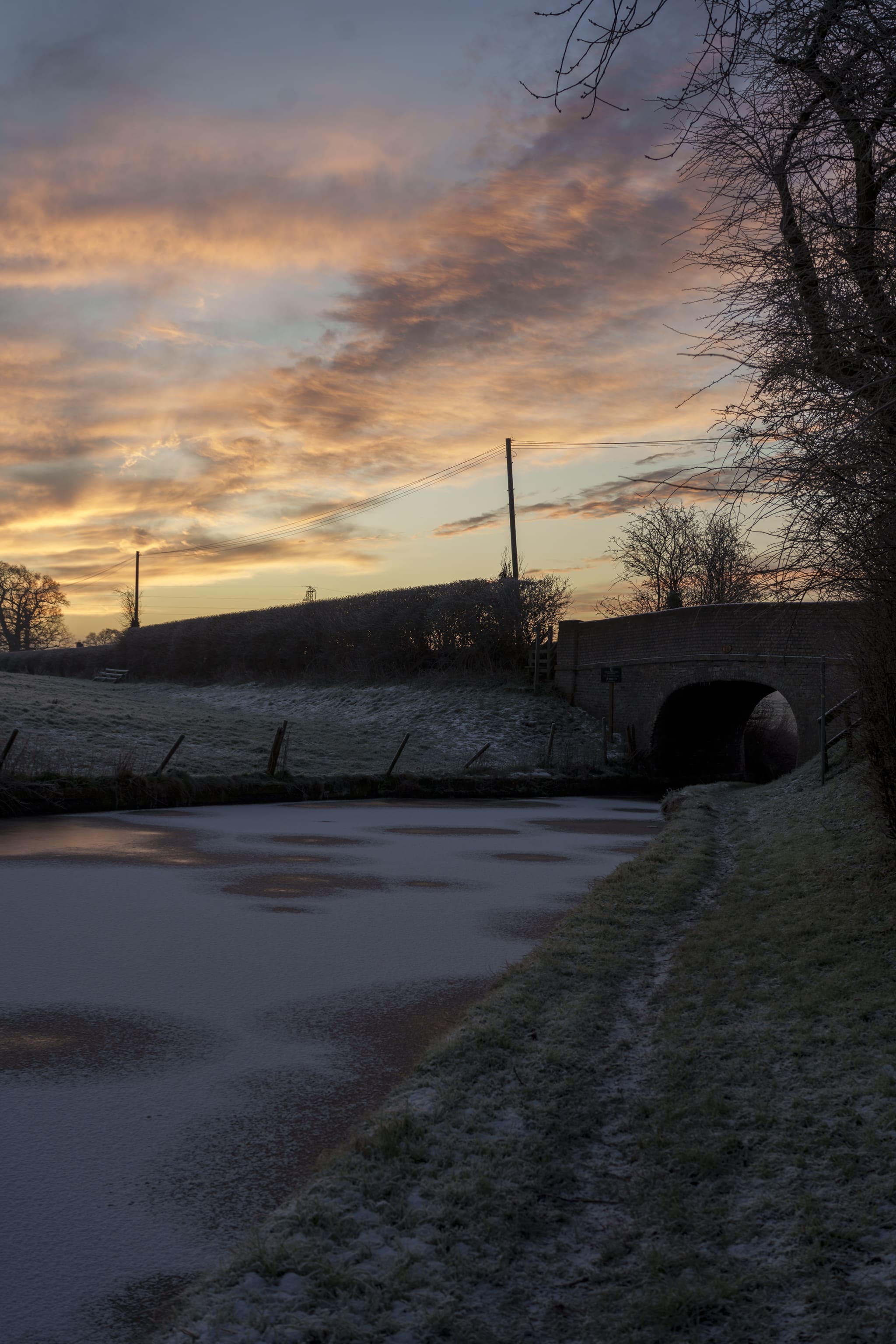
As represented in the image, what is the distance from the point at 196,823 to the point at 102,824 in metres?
1.47

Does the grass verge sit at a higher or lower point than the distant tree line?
lower

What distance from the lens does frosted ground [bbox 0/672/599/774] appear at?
22953mm

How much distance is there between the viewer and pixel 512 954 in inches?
325

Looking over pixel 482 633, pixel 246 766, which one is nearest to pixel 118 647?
pixel 482 633

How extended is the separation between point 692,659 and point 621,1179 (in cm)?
2717

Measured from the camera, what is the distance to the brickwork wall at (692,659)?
25.5 metres

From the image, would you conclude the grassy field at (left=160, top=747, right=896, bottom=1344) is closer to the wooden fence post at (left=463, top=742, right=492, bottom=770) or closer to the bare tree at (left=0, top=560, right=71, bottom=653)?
the wooden fence post at (left=463, top=742, right=492, bottom=770)

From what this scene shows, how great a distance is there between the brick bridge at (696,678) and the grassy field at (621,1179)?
59.7ft

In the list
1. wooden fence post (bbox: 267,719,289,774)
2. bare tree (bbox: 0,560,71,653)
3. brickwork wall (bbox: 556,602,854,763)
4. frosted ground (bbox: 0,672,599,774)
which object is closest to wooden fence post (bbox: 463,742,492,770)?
frosted ground (bbox: 0,672,599,774)

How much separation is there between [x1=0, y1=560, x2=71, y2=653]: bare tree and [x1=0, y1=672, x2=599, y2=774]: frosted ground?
38032 mm

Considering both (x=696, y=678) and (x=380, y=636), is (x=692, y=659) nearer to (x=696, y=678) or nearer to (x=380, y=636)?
(x=696, y=678)

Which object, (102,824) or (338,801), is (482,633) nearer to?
(338,801)

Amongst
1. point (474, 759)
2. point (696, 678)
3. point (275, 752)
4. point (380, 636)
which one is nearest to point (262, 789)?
point (275, 752)

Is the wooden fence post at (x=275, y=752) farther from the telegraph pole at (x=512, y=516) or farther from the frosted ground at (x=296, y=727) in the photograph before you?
the telegraph pole at (x=512, y=516)
